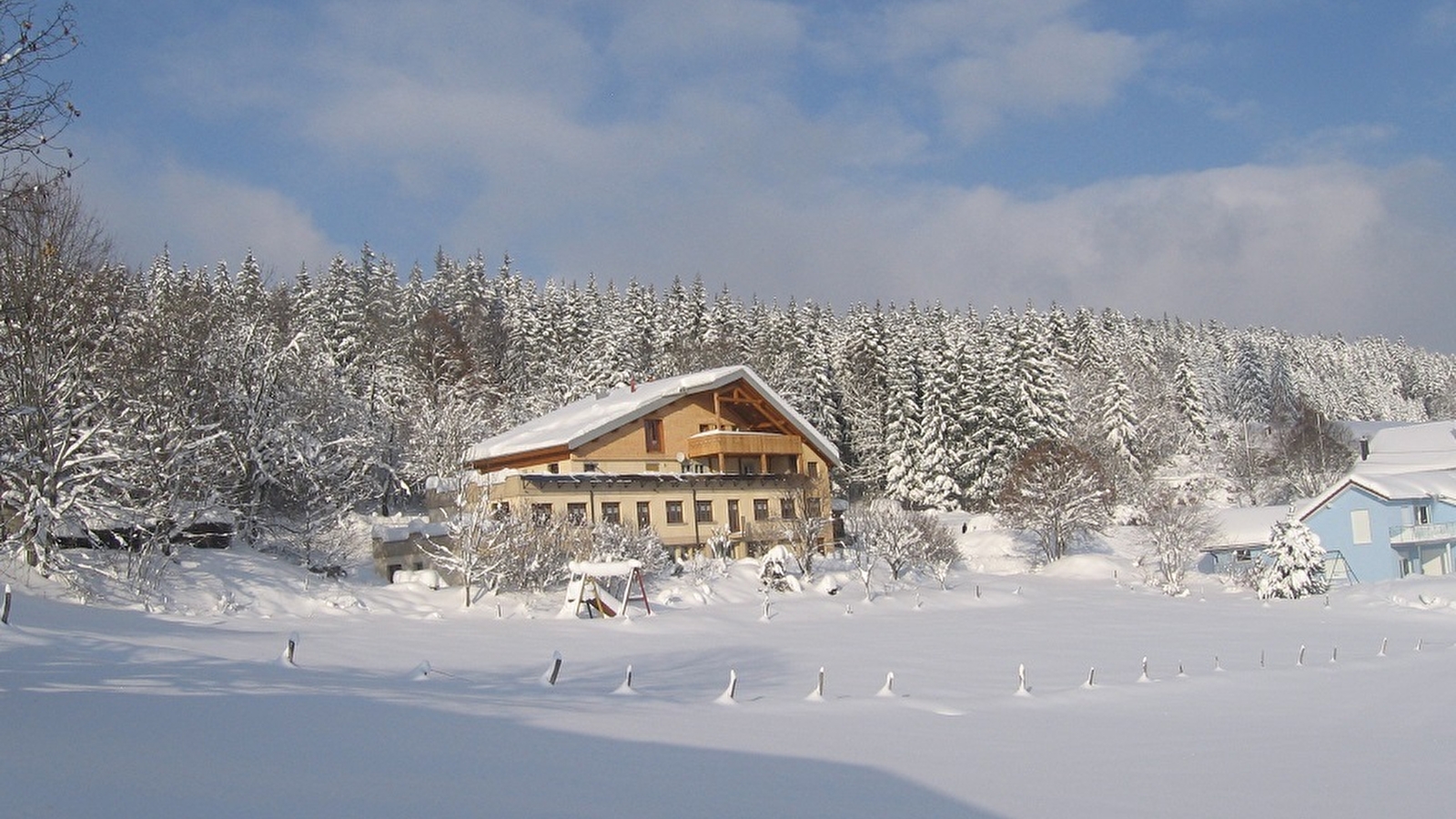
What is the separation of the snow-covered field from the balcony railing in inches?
962

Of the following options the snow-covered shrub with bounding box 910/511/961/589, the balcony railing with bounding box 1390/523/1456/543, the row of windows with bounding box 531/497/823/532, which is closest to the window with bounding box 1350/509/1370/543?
the balcony railing with bounding box 1390/523/1456/543

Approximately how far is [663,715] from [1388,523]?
160ft

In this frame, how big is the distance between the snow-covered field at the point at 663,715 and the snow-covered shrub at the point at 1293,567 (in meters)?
12.2

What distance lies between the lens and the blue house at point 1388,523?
165 ft

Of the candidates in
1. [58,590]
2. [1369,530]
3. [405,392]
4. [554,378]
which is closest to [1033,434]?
[1369,530]

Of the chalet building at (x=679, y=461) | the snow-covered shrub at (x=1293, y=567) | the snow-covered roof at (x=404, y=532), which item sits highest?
the chalet building at (x=679, y=461)

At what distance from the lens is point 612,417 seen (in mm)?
44281

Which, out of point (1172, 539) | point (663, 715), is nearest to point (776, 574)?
point (1172, 539)

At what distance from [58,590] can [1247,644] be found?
2701 cm

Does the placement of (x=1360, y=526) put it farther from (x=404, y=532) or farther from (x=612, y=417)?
(x=404, y=532)

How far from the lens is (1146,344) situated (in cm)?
11194

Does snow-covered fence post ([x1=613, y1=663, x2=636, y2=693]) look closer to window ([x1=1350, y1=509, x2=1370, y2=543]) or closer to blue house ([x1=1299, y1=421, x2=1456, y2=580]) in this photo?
blue house ([x1=1299, y1=421, x2=1456, y2=580])

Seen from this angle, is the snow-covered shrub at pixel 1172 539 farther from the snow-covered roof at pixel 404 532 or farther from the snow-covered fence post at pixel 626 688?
the snow-covered fence post at pixel 626 688

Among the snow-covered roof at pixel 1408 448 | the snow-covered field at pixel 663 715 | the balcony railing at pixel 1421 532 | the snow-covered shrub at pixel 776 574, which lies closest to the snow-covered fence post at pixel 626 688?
the snow-covered field at pixel 663 715
